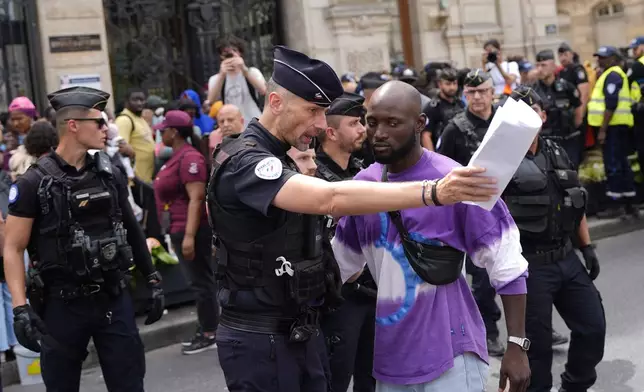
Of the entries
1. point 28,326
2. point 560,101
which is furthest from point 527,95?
point 560,101

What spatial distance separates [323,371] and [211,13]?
34.8ft

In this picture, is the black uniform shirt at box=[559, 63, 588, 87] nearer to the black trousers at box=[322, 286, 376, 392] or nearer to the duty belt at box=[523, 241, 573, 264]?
the duty belt at box=[523, 241, 573, 264]

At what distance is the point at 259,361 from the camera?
353cm

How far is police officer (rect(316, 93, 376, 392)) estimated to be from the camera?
4.83m

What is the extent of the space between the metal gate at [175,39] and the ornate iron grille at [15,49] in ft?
4.05

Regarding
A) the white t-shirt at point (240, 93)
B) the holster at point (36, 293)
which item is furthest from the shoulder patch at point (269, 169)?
the white t-shirt at point (240, 93)

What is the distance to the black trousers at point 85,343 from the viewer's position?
5.02 metres

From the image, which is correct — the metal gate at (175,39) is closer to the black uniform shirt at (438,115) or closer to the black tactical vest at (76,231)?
the black uniform shirt at (438,115)

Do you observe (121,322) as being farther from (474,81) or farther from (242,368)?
(474,81)

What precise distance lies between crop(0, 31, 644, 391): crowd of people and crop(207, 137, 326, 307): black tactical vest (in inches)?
4.2

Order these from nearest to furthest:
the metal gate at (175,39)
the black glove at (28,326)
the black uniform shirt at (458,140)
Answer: the black glove at (28,326) < the black uniform shirt at (458,140) < the metal gate at (175,39)

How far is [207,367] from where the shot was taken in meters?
7.40

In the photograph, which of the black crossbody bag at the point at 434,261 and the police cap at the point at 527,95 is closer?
the black crossbody bag at the point at 434,261

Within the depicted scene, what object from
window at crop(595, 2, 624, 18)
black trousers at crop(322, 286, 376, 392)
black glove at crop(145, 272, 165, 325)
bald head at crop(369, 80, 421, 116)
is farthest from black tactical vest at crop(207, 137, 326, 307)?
window at crop(595, 2, 624, 18)
